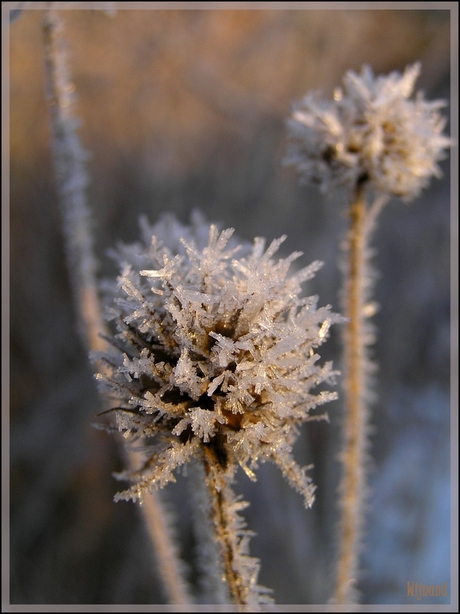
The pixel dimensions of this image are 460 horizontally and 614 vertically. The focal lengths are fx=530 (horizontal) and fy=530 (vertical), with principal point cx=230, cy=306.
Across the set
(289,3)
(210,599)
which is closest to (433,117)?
(210,599)

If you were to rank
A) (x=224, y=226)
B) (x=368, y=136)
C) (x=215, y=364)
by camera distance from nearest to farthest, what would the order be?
(x=215, y=364) → (x=368, y=136) → (x=224, y=226)

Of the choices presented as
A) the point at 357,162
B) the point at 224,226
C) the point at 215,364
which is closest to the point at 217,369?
the point at 215,364

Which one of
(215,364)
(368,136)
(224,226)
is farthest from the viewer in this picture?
(224,226)

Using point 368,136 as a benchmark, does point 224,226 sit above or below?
above

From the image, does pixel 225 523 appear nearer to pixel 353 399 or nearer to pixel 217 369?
pixel 217 369

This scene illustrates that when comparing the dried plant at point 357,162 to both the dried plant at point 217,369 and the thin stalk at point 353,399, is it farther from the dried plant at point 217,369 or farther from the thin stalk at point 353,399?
the dried plant at point 217,369

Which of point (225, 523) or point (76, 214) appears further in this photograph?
point (76, 214)
